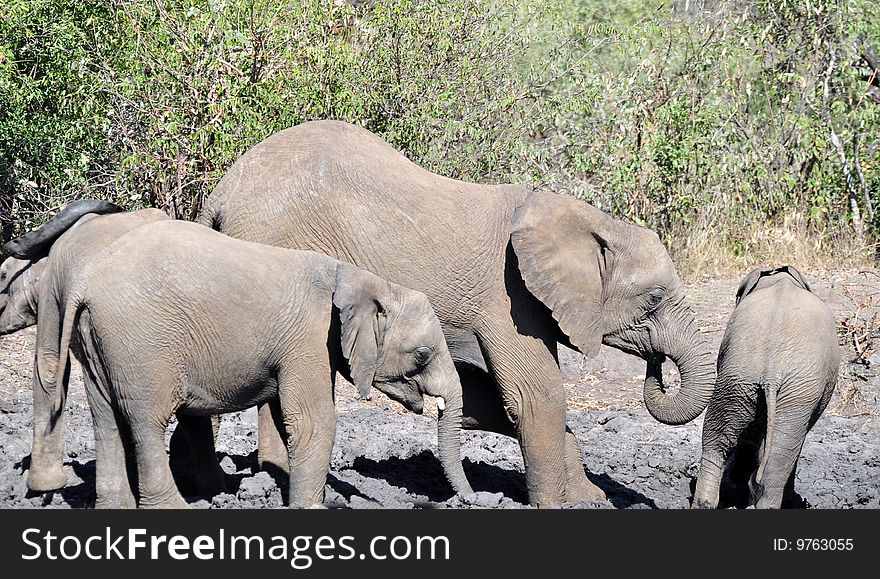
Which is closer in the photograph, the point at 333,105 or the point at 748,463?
the point at 748,463

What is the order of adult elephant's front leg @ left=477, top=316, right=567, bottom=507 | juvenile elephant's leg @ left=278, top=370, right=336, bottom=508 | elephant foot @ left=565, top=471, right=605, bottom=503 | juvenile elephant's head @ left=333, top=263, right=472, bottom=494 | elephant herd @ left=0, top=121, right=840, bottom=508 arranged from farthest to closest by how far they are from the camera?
elephant foot @ left=565, top=471, right=605, bottom=503
adult elephant's front leg @ left=477, top=316, right=567, bottom=507
juvenile elephant's head @ left=333, top=263, right=472, bottom=494
juvenile elephant's leg @ left=278, top=370, right=336, bottom=508
elephant herd @ left=0, top=121, right=840, bottom=508

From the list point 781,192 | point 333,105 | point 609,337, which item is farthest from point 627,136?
point 609,337

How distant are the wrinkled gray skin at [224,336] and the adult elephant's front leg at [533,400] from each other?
468mm

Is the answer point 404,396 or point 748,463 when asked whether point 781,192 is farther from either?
point 404,396

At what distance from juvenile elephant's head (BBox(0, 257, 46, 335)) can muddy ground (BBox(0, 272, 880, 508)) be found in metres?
0.96

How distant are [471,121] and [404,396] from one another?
6137 millimetres

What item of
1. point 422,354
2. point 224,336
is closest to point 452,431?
point 422,354

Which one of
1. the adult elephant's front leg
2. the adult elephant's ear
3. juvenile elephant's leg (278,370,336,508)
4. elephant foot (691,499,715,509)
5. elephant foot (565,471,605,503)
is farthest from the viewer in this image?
elephant foot (565,471,605,503)

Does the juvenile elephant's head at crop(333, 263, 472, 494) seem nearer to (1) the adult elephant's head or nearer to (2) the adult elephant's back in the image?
(2) the adult elephant's back

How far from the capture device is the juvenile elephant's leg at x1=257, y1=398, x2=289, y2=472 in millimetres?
8023

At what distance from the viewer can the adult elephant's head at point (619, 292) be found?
769 cm

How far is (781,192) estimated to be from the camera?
47.9 feet

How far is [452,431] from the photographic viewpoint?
7.52 meters

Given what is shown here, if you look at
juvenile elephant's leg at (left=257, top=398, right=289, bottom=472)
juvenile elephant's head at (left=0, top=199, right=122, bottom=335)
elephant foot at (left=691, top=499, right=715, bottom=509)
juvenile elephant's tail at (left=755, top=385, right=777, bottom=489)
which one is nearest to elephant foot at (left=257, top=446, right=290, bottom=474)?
juvenile elephant's leg at (left=257, top=398, right=289, bottom=472)
